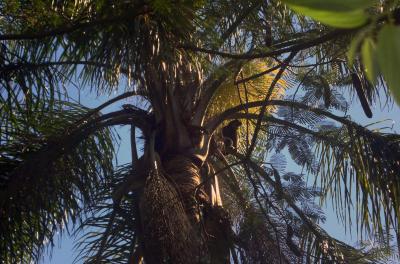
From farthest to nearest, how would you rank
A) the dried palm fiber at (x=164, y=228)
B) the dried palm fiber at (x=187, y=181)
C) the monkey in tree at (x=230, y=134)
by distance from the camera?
1. the monkey in tree at (x=230, y=134)
2. the dried palm fiber at (x=187, y=181)
3. the dried palm fiber at (x=164, y=228)

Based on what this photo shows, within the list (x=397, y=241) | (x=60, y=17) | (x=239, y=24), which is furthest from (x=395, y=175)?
(x=60, y=17)

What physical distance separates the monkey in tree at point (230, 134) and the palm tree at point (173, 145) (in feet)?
0.08

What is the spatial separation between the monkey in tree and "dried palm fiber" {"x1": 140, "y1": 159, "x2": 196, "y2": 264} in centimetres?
181

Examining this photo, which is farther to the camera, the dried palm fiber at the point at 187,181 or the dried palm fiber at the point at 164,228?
the dried palm fiber at the point at 187,181

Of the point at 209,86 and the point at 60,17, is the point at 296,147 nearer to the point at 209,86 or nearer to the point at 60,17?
the point at 209,86

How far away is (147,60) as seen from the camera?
4055 millimetres

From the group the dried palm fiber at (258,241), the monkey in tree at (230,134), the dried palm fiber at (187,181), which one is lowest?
the dried palm fiber at (258,241)

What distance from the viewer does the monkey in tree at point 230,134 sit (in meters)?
5.88

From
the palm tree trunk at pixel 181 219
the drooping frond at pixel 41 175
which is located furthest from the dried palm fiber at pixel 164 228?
the drooping frond at pixel 41 175

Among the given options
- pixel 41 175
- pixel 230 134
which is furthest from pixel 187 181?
pixel 230 134

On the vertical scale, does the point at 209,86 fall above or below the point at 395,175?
above

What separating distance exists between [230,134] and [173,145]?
1.06 m

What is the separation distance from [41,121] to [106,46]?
62.5 inches

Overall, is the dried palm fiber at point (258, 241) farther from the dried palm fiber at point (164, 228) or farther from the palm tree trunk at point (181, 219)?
the dried palm fiber at point (164, 228)
